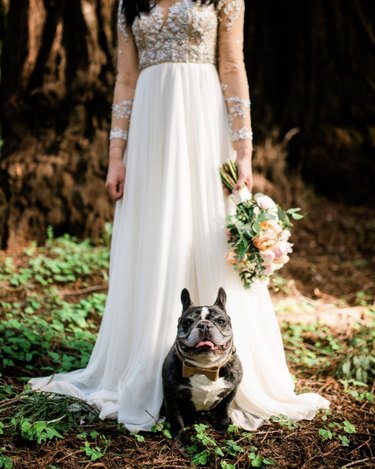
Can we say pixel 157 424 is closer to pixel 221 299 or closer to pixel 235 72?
pixel 221 299

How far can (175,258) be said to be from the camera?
2.87 meters

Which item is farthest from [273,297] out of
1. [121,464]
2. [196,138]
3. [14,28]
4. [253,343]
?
[14,28]

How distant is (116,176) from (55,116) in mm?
2462

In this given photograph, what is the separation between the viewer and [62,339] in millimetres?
3678

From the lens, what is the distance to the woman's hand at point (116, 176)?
121 inches

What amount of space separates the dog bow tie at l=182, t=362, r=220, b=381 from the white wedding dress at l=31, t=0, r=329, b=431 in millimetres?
337

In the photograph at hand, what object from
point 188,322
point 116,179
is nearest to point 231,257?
point 188,322

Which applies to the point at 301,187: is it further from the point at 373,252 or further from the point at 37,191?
the point at 37,191

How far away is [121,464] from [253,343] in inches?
38.6

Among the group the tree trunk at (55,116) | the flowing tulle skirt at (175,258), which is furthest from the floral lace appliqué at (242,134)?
the tree trunk at (55,116)

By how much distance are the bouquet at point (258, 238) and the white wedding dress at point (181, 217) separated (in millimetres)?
127

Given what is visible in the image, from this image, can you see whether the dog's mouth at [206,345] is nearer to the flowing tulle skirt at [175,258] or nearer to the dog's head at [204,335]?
the dog's head at [204,335]

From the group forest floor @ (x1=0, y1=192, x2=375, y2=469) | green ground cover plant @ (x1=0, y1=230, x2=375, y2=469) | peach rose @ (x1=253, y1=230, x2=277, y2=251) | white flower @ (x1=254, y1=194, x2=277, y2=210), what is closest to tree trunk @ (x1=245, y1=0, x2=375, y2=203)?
forest floor @ (x1=0, y1=192, x2=375, y2=469)

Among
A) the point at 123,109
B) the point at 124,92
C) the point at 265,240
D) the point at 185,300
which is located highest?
the point at 124,92
